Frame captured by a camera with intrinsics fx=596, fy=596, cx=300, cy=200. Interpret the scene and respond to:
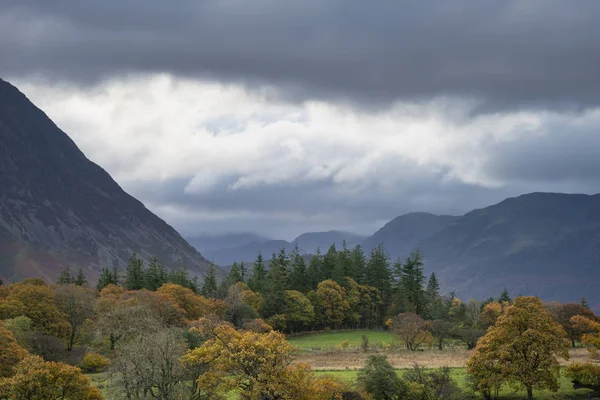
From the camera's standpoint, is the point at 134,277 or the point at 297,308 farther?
the point at 134,277

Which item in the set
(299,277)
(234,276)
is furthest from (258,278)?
(299,277)

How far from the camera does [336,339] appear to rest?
131500 mm

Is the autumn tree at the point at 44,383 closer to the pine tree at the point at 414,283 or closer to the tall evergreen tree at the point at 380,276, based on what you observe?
the pine tree at the point at 414,283

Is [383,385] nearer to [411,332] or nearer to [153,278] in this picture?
[411,332]

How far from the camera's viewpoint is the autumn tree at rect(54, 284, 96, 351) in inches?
4129

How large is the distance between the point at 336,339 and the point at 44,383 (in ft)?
278

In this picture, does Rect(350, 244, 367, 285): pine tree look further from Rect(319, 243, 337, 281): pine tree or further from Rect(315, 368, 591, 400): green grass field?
Rect(315, 368, 591, 400): green grass field

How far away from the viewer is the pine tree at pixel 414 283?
158m

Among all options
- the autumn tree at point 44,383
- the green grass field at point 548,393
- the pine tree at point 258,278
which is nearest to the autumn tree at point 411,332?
the green grass field at point 548,393

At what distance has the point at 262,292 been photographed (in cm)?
15225

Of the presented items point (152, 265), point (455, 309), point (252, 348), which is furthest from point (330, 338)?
point (252, 348)

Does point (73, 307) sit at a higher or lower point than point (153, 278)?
lower

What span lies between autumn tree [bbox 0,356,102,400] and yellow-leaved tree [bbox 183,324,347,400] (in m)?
11.5

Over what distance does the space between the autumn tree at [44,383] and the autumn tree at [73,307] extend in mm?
49919
